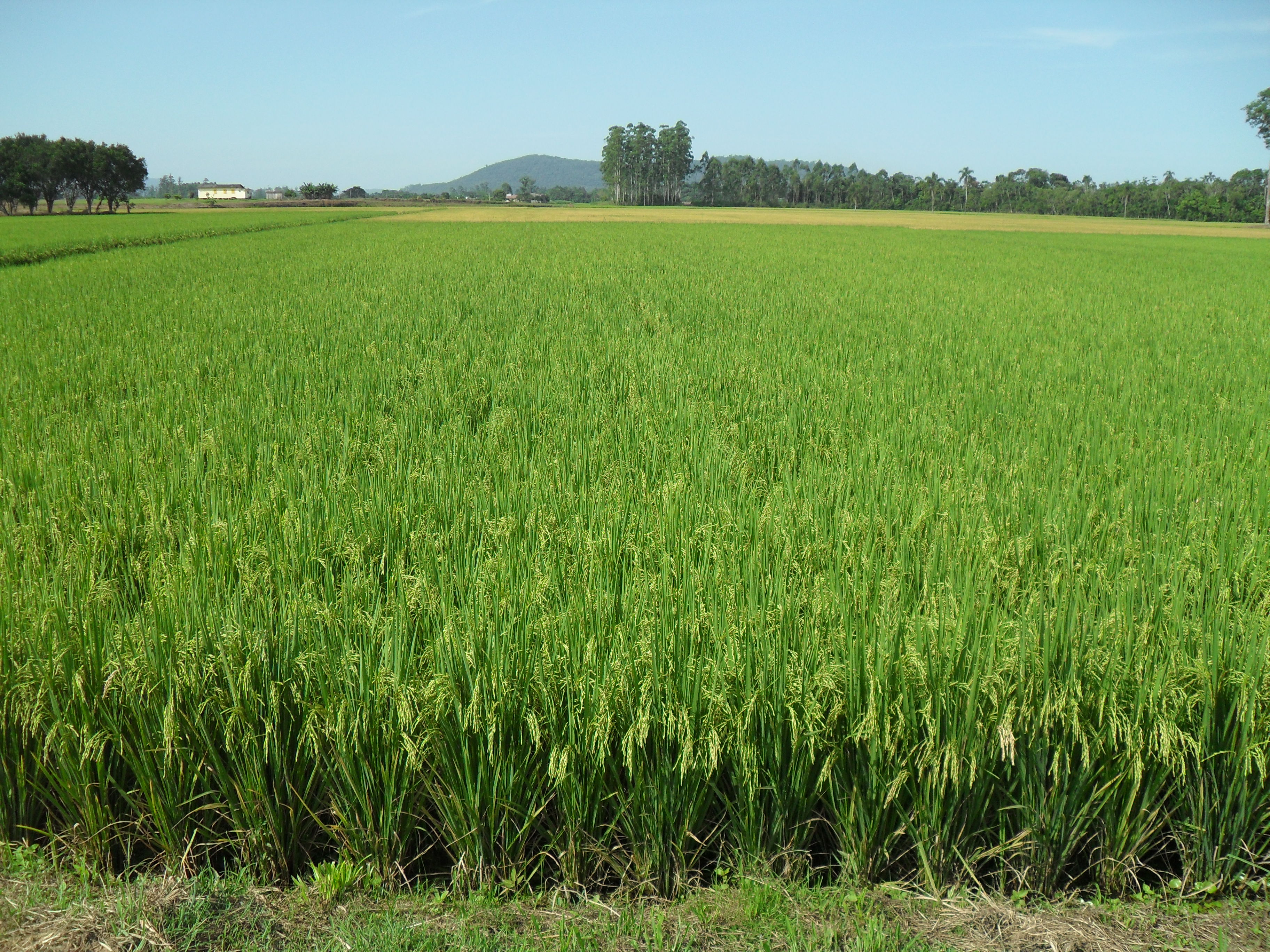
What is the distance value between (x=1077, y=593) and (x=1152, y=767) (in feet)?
1.65

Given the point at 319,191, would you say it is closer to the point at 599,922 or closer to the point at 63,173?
the point at 63,173

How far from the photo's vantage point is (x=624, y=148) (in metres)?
141

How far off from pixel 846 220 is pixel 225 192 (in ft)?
358

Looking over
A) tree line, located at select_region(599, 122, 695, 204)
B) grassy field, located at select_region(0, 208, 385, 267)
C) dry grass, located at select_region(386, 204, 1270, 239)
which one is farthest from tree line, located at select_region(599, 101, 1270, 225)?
grassy field, located at select_region(0, 208, 385, 267)

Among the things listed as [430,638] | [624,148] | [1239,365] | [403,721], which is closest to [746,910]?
[403,721]

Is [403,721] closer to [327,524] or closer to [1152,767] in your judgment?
[327,524]

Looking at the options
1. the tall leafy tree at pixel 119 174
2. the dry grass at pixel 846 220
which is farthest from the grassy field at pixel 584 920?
the tall leafy tree at pixel 119 174

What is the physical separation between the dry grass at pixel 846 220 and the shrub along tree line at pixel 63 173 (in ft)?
86.0

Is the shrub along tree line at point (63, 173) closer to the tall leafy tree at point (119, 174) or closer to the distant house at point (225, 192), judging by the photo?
the tall leafy tree at point (119, 174)

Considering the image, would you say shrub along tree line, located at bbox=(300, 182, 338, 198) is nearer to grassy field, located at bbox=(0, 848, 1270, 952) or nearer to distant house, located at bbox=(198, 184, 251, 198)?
distant house, located at bbox=(198, 184, 251, 198)

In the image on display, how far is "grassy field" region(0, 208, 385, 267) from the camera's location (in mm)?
21406

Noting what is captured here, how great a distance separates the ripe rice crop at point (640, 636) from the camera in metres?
1.96

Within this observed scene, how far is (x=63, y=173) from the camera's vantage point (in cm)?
7131

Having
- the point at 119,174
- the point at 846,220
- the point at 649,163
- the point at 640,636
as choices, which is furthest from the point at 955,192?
the point at 640,636
